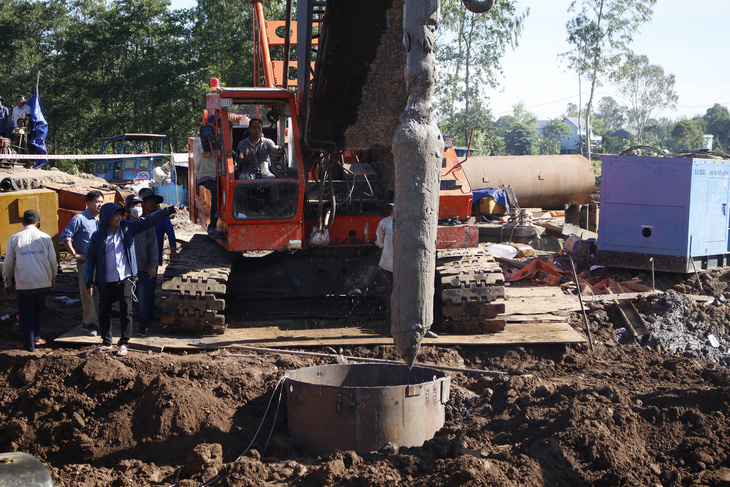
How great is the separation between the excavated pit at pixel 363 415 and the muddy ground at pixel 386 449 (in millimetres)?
198

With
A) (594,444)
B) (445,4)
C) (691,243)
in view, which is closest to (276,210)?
(594,444)

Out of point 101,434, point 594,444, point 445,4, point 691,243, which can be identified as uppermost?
point 445,4

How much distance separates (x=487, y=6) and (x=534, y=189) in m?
14.2

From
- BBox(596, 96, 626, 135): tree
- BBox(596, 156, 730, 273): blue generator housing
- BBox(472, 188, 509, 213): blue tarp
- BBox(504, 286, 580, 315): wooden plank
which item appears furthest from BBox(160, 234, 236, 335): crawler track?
BBox(596, 96, 626, 135): tree

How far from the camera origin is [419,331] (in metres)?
4.44

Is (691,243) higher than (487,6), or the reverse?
(487,6)

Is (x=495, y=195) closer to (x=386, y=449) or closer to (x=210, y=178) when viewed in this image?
(x=210, y=178)

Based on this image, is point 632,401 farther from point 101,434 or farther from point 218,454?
point 101,434

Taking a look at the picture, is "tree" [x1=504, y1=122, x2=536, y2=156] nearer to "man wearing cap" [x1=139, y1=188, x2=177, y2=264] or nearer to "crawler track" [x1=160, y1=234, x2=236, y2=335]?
"man wearing cap" [x1=139, y1=188, x2=177, y2=264]

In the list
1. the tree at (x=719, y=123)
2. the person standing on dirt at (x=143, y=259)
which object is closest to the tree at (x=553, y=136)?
the tree at (x=719, y=123)

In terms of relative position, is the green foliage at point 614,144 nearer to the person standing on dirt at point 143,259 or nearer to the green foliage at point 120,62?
the green foliage at point 120,62

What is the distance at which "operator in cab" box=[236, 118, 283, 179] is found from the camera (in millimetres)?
7996

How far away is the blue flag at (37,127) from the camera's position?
587 inches

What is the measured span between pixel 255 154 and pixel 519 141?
53.2m
